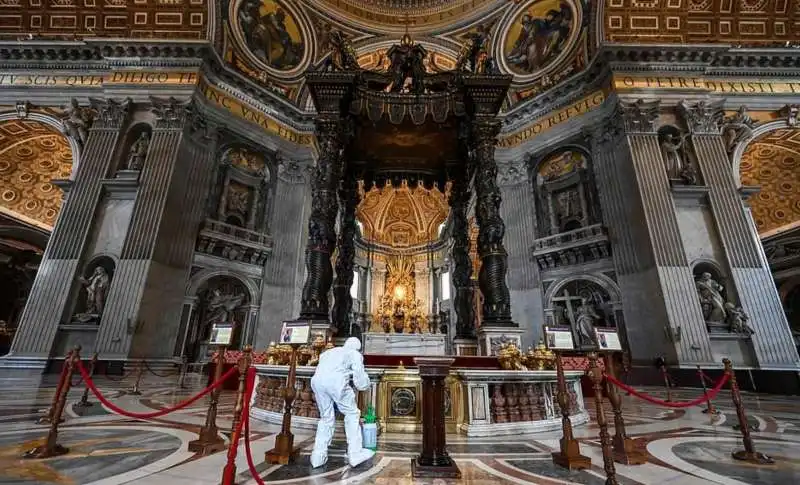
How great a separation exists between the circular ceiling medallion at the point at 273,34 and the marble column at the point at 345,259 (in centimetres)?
981

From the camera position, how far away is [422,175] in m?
8.79

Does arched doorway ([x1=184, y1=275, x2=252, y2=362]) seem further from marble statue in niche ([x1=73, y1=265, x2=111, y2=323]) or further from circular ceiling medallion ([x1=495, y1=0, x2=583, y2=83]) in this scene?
circular ceiling medallion ([x1=495, y1=0, x2=583, y2=83])

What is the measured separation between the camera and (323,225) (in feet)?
18.6

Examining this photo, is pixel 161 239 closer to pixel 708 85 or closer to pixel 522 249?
pixel 522 249

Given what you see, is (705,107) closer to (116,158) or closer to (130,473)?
(130,473)

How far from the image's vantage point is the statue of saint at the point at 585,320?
11.0 meters

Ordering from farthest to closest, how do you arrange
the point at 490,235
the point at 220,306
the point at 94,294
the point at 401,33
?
the point at 401,33 → the point at 220,306 → the point at 94,294 → the point at 490,235

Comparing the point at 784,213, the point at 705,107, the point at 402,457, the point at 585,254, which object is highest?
the point at 705,107

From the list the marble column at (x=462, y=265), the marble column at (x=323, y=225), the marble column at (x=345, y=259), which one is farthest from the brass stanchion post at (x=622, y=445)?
the marble column at (x=345, y=259)

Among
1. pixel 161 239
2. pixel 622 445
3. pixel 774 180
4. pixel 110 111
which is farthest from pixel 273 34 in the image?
pixel 774 180

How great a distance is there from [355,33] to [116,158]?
12032mm

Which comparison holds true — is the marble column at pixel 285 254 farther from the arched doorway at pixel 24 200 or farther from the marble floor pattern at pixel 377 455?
the arched doorway at pixel 24 200

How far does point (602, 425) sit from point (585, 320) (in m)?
9.93

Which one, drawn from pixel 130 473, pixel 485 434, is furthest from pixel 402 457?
pixel 130 473
